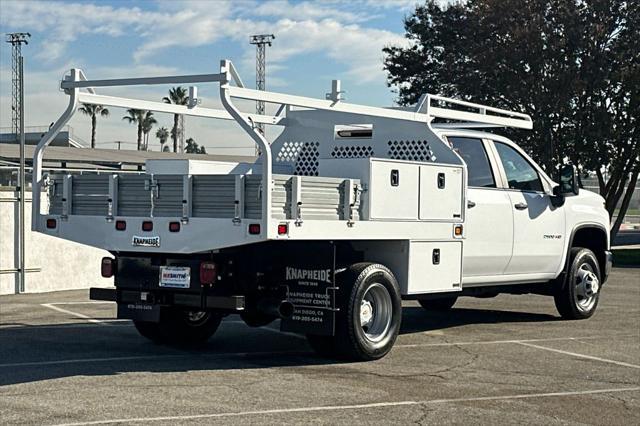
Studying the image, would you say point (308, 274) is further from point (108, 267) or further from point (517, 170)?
point (517, 170)

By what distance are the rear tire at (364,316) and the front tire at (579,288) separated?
12.9 feet

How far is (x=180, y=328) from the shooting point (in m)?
10.2

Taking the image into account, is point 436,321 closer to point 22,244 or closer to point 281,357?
point 281,357

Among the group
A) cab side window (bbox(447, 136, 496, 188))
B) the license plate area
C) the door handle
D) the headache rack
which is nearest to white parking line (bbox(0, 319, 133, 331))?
the headache rack

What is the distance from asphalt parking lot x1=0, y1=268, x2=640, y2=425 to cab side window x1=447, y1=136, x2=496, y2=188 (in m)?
1.72

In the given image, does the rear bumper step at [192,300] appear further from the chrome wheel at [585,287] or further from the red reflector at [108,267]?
the chrome wheel at [585,287]

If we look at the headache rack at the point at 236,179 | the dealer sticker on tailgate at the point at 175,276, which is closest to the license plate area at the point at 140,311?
the dealer sticker on tailgate at the point at 175,276

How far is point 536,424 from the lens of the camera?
6.91 meters

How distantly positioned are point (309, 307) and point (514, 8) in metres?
21.3

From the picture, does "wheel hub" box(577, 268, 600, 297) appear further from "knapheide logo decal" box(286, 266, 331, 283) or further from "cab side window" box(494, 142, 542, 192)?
"knapheide logo decal" box(286, 266, 331, 283)

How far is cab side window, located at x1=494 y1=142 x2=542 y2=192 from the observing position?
11.8 meters

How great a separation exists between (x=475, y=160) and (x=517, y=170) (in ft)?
2.63

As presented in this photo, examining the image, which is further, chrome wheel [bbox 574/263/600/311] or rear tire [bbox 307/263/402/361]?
chrome wheel [bbox 574/263/600/311]

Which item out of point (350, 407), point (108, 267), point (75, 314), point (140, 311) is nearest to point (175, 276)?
point (140, 311)
